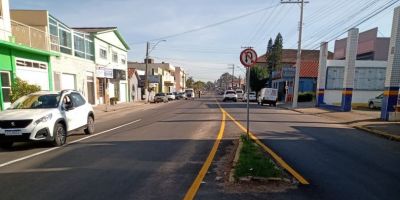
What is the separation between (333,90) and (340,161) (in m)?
31.4

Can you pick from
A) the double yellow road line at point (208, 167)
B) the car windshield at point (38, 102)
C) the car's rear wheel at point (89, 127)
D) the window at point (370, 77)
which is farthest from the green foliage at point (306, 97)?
the car windshield at point (38, 102)

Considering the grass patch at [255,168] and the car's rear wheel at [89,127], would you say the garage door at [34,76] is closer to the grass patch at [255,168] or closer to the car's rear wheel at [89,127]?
the car's rear wheel at [89,127]

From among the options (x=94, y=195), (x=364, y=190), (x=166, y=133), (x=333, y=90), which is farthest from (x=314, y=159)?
(x=333, y=90)

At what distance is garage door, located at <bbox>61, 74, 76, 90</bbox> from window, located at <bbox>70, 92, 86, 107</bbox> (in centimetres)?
1624

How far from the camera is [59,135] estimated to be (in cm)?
1005

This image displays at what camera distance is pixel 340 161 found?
26.4 ft

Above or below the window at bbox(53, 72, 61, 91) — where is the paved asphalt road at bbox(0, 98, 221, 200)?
below

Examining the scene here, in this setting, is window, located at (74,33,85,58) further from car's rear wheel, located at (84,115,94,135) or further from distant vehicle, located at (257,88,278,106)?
distant vehicle, located at (257,88,278,106)

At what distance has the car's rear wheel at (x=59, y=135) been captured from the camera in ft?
32.2

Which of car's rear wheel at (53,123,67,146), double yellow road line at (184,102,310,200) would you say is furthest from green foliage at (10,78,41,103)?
double yellow road line at (184,102,310,200)

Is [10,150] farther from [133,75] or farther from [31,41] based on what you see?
[133,75]

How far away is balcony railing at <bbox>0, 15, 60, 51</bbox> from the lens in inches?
861

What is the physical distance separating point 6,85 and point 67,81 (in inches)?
371

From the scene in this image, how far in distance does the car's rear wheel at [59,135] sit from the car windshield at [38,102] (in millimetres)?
775
